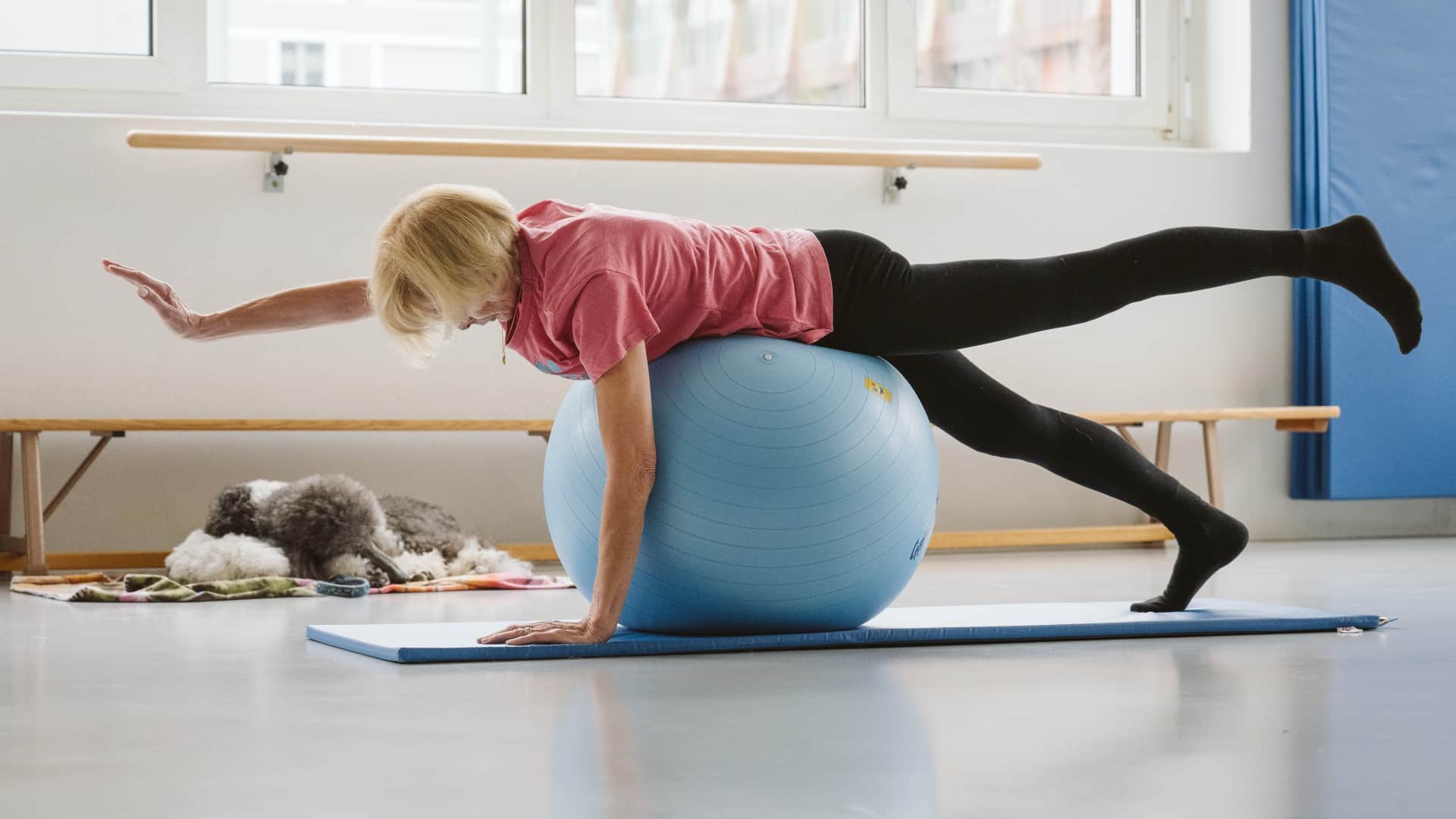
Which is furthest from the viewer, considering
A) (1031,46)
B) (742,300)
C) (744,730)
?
(1031,46)

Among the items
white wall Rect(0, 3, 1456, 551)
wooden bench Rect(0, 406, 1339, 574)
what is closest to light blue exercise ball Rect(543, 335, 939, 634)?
wooden bench Rect(0, 406, 1339, 574)

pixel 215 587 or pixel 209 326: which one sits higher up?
pixel 209 326

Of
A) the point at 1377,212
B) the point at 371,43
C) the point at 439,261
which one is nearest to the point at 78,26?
the point at 371,43

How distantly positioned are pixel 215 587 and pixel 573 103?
1.99 metres

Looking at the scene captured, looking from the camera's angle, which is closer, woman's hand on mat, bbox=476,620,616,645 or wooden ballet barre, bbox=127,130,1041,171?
woman's hand on mat, bbox=476,620,616,645

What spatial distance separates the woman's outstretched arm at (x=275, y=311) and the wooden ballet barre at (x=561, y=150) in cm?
170

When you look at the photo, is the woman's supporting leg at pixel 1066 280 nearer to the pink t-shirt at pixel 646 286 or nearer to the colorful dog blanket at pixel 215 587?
the pink t-shirt at pixel 646 286

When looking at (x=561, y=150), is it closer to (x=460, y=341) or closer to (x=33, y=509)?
(x=460, y=341)

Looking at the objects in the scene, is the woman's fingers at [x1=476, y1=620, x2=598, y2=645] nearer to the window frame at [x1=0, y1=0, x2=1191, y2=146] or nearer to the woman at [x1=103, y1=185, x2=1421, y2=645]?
the woman at [x1=103, y1=185, x2=1421, y2=645]

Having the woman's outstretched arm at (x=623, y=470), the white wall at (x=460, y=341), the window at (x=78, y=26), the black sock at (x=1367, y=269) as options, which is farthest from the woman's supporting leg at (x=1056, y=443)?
the window at (x=78, y=26)

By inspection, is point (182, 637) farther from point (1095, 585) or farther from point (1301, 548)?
point (1301, 548)

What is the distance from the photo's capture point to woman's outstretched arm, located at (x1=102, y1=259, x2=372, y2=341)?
7.46 ft

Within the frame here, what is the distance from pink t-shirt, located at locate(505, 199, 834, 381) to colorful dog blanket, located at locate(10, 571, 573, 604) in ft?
4.13

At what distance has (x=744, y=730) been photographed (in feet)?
4.93
